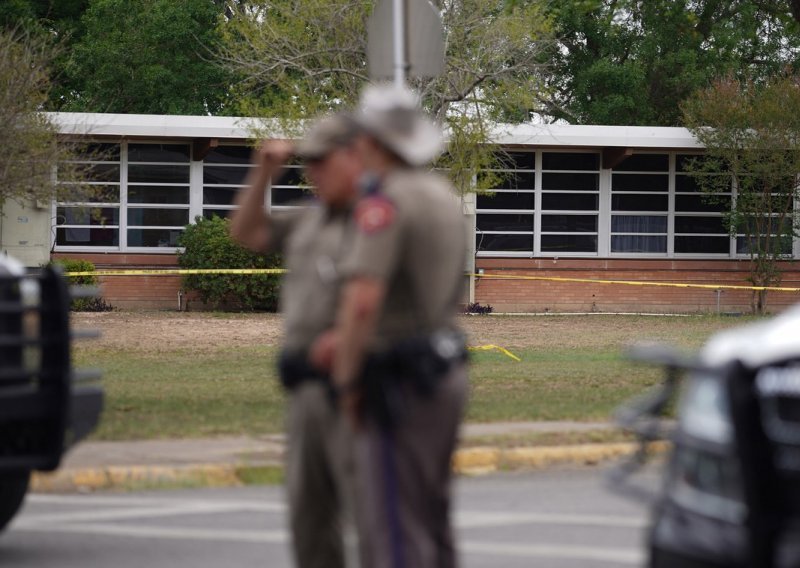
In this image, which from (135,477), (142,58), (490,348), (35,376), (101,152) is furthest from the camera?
(142,58)

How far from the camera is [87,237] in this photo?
109 feet

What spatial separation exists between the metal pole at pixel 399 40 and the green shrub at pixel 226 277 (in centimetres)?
1839

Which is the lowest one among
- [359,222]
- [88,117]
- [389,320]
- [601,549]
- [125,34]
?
[601,549]

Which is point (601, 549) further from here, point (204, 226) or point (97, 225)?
point (97, 225)

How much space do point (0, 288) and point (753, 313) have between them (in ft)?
92.3

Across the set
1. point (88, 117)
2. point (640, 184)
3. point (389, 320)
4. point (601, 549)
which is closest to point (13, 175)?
point (88, 117)

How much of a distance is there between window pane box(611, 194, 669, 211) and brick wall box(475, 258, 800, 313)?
1402 mm

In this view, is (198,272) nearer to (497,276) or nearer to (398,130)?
(497,276)

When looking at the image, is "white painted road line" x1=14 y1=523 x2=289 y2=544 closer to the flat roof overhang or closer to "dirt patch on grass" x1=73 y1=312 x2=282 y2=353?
"dirt patch on grass" x1=73 y1=312 x2=282 y2=353

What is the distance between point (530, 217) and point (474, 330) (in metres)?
9.23

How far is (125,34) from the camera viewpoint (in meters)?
42.0

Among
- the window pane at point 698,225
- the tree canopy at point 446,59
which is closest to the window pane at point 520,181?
the window pane at point 698,225

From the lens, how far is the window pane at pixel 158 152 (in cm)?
3328

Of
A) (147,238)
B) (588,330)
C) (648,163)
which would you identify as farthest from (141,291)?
(648,163)
